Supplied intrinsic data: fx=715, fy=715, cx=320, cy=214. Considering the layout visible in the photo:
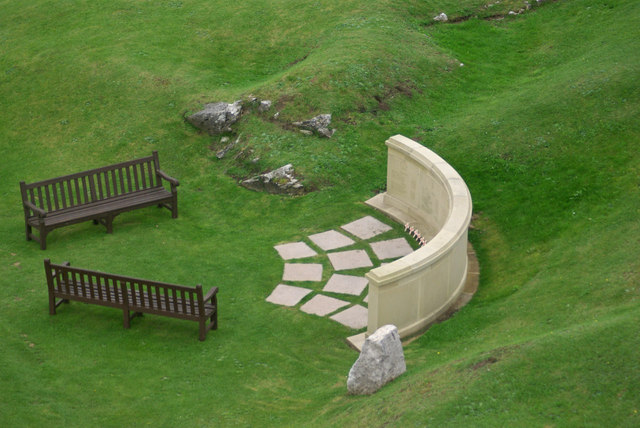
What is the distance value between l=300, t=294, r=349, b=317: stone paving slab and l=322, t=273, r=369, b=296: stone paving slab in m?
0.28

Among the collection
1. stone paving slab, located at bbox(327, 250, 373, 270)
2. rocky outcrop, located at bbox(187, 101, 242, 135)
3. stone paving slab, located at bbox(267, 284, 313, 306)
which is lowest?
stone paving slab, located at bbox(267, 284, 313, 306)

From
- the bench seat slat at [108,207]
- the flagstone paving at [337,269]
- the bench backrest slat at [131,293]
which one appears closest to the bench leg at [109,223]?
the bench seat slat at [108,207]

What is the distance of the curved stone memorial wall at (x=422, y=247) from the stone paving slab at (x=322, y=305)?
1.24 meters

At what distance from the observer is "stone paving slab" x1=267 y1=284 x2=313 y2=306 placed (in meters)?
12.2

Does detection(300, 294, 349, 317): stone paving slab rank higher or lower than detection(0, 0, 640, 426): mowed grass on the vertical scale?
lower

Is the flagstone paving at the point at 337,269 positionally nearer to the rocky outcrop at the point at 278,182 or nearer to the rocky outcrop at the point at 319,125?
the rocky outcrop at the point at 278,182

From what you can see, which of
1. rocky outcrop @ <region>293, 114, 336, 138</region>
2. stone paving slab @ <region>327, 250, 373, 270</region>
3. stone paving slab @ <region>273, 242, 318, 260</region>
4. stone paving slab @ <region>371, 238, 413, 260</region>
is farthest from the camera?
rocky outcrop @ <region>293, 114, 336, 138</region>

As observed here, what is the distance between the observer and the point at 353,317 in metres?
11.7

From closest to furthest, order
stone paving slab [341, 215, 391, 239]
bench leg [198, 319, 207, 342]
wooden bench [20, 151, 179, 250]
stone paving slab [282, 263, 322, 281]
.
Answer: bench leg [198, 319, 207, 342], stone paving slab [282, 263, 322, 281], wooden bench [20, 151, 179, 250], stone paving slab [341, 215, 391, 239]

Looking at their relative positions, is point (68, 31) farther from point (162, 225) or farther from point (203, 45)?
point (162, 225)

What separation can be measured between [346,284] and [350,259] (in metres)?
0.83

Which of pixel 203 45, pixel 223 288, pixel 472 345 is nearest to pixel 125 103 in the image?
pixel 203 45

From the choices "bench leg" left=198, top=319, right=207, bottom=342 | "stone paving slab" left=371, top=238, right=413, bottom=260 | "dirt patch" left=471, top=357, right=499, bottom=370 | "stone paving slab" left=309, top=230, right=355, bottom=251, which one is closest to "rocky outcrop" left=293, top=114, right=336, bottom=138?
"stone paving slab" left=309, top=230, right=355, bottom=251

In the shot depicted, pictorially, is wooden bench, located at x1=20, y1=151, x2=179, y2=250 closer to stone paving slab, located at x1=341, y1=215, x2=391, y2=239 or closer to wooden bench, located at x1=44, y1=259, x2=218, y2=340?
wooden bench, located at x1=44, y1=259, x2=218, y2=340
